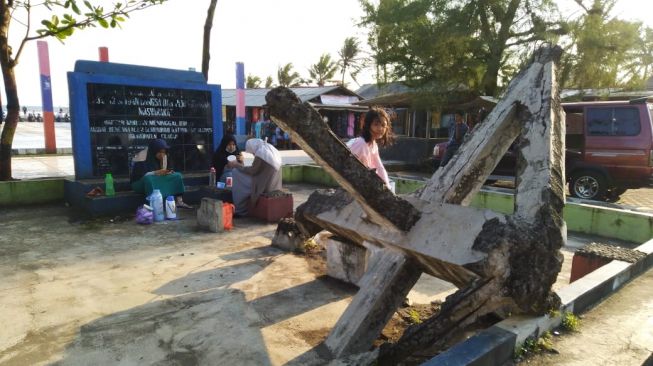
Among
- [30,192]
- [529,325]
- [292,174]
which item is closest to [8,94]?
[30,192]

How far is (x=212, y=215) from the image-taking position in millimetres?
5664

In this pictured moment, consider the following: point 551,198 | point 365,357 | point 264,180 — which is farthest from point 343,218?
point 264,180

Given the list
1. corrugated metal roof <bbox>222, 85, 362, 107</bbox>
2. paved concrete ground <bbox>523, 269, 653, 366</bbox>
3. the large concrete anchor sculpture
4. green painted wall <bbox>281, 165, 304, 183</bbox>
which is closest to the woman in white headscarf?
the large concrete anchor sculpture

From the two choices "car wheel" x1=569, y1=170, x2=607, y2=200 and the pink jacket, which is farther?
"car wheel" x1=569, y1=170, x2=607, y2=200

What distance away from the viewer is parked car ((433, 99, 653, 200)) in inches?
303

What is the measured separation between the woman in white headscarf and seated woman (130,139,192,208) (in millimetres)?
982

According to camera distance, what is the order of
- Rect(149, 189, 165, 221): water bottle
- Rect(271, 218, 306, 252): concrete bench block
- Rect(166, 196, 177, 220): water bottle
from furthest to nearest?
Rect(166, 196, 177, 220): water bottle < Rect(149, 189, 165, 221): water bottle < Rect(271, 218, 306, 252): concrete bench block

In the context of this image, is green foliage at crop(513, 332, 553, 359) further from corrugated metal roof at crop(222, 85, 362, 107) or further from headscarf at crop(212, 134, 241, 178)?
corrugated metal roof at crop(222, 85, 362, 107)

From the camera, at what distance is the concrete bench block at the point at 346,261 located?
386 cm

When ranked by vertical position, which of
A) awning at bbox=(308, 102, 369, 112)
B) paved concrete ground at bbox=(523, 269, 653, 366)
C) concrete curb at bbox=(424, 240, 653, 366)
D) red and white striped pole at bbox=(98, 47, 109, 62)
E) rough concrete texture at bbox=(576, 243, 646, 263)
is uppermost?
red and white striped pole at bbox=(98, 47, 109, 62)

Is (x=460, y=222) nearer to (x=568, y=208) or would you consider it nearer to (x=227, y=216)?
(x=227, y=216)

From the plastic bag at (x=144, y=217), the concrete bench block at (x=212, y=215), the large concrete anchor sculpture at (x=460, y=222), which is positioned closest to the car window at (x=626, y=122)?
the large concrete anchor sculpture at (x=460, y=222)

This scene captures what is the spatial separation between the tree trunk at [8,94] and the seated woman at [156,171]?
2585mm

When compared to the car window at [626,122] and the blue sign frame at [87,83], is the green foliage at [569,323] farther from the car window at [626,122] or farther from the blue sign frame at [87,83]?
the blue sign frame at [87,83]
